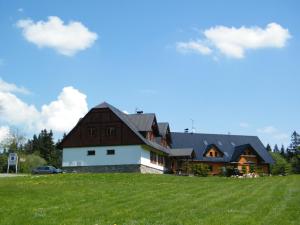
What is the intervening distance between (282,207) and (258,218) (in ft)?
9.72

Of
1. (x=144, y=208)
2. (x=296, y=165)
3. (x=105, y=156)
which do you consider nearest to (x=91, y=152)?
(x=105, y=156)

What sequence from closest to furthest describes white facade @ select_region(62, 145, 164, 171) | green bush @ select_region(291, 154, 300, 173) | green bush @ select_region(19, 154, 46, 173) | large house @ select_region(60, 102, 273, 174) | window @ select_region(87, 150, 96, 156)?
1. white facade @ select_region(62, 145, 164, 171)
2. large house @ select_region(60, 102, 273, 174)
3. window @ select_region(87, 150, 96, 156)
4. green bush @ select_region(291, 154, 300, 173)
5. green bush @ select_region(19, 154, 46, 173)

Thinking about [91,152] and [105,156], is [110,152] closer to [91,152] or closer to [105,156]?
[105,156]

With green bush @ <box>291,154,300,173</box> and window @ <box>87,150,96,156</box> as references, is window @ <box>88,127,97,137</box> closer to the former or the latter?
window @ <box>87,150,96,156</box>

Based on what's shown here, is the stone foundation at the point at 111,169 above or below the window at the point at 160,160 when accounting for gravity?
below

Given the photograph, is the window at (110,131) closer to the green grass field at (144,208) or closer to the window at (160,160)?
the window at (160,160)

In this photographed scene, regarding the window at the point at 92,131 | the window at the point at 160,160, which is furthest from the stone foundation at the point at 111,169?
the window at the point at 160,160

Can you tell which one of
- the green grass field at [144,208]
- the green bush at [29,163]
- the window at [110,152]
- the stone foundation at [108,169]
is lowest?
the green grass field at [144,208]

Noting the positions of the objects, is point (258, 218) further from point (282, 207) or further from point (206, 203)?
point (206, 203)

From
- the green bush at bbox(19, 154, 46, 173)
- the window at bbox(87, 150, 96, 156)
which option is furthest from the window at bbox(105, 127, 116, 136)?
the green bush at bbox(19, 154, 46, 173)

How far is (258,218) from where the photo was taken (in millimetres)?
14344

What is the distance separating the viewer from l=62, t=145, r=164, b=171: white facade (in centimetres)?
5028

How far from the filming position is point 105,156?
168ft

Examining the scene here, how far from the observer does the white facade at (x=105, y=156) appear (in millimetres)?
50281
